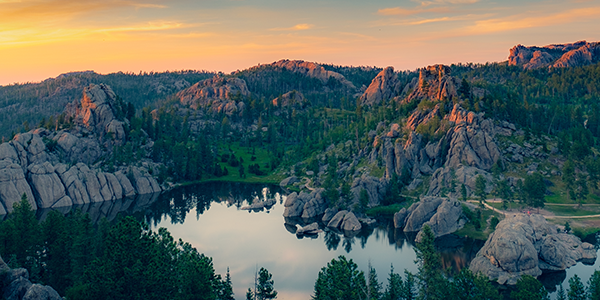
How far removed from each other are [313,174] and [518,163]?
73.2m

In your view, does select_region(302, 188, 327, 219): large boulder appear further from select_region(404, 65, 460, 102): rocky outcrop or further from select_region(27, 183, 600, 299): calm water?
select_region(404, 65, 460, 102): rocky outcrop

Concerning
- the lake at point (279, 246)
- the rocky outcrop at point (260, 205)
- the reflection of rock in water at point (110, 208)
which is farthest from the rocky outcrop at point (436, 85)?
the reflection of rock in water at point (110, 208)

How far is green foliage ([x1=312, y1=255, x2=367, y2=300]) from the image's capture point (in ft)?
200

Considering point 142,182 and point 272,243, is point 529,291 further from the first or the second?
point 142,182

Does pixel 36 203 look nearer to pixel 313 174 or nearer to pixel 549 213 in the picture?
pixel 313 174

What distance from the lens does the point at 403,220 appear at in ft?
396

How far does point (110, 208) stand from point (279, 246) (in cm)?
6807

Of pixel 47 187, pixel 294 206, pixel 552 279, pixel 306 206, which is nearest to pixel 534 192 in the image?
pixel 552 279

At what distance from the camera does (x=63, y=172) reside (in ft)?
511

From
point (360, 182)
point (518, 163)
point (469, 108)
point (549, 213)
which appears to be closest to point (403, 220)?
point (360, 182)

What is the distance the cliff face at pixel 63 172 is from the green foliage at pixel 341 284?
113 meters

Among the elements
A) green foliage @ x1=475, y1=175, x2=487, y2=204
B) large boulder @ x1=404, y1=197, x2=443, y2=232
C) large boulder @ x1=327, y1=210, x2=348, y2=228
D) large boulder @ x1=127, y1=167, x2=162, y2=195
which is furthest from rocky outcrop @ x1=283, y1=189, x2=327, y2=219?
large boulder @ x1=127, y1=167, x2=162, y2=195

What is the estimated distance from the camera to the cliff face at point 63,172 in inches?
5699

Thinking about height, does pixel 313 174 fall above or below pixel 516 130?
below
